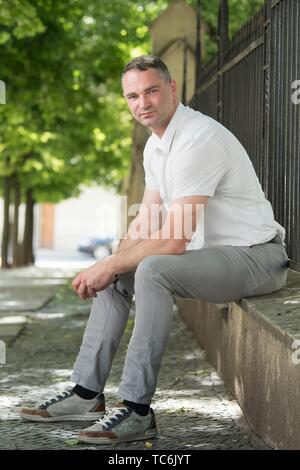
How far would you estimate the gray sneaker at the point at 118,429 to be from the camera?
4188 mm

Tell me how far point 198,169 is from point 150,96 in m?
0.51

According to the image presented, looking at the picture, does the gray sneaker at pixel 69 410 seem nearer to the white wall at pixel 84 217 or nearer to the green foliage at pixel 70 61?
the green foliage at pixel 70 61

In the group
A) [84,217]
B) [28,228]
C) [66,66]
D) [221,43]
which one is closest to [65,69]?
[66,66]

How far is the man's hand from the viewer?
452 cm

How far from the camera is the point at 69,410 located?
15.3ft

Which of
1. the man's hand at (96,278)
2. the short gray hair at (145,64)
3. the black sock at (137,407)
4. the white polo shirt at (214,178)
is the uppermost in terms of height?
the short gray hair at (145,64)

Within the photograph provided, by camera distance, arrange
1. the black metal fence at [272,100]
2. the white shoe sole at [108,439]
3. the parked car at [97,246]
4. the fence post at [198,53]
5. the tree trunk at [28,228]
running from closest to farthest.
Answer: the white shoe sole at [108,439], the black metal fence at [272,100], the fence post at [198,53], the tree trunk at [28,228], the parked car at [97,246]

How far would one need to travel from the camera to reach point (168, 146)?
15.3ft

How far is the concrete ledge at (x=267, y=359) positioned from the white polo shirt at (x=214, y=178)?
0.33 metres

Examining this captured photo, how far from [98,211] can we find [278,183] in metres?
59.6

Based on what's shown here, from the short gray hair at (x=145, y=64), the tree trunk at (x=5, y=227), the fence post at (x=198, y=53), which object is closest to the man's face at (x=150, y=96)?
the short gray hair at (x=145, y=64)

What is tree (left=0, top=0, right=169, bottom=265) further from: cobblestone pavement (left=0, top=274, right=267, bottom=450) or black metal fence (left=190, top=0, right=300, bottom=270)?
black metal fence (left=190, top=0, right=300, bottom=270)

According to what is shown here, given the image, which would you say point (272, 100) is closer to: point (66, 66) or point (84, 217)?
point (66, 66)

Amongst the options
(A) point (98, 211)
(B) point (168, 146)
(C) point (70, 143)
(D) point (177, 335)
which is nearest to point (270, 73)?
(B) point (168, 146)
